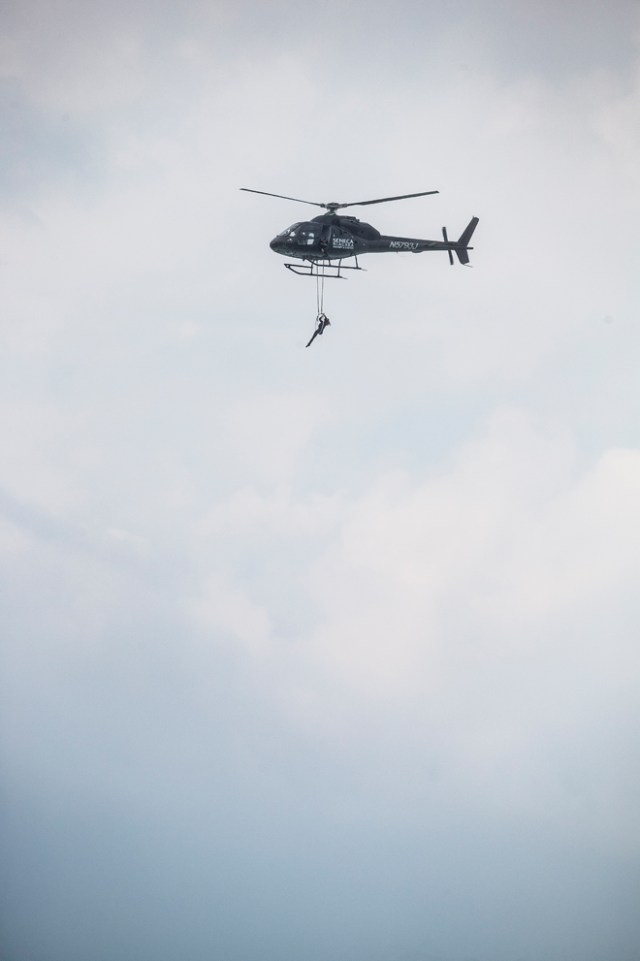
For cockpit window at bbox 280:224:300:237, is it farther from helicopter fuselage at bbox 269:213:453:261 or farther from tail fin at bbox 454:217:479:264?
tail fin at bbox 454:217:479:264

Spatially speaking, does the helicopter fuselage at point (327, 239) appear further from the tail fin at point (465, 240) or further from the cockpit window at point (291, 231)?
the tail fin at point (465, 240)

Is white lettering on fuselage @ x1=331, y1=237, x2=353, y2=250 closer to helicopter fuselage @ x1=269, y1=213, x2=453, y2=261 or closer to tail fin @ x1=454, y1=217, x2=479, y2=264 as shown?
helicopter fuselage @ x1=269, y1=213, x2=453, y2=261

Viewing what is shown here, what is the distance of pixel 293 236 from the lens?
168 feet

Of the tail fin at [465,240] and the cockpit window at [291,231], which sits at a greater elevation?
the tail fin at [465,240]

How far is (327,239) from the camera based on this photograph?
50844mm

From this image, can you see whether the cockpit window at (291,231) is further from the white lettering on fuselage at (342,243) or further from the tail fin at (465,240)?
the tail fin at (465,240)

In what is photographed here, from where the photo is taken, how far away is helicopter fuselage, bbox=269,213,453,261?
5088 centimetres

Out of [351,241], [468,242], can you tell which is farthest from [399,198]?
[468,242]

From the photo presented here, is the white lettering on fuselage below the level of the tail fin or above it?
below

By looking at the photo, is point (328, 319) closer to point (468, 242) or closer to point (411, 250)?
point (411, 250)

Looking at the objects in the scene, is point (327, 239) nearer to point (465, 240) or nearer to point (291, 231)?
point (291, 231)

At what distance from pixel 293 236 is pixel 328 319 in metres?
4.63

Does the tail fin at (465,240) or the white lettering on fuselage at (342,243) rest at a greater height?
the tail fin at (465,240)

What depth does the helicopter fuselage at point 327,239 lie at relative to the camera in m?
50.9
